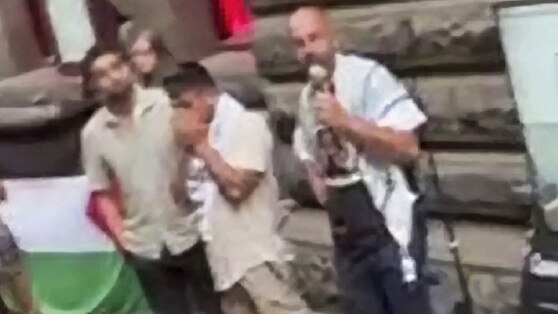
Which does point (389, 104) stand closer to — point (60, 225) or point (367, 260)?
point (367, 260)

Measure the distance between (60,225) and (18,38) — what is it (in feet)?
0.89

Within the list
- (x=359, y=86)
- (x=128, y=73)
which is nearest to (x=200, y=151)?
(x=128, y=73)

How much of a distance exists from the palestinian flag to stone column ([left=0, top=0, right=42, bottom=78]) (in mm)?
87

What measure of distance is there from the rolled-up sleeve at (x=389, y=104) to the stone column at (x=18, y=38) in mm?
544

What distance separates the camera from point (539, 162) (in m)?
1.04

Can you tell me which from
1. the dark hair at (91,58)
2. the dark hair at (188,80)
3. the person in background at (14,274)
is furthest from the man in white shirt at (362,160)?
the person in background at (14,274)

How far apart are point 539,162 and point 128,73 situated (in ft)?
1.89

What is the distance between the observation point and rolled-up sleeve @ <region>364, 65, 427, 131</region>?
1120mm

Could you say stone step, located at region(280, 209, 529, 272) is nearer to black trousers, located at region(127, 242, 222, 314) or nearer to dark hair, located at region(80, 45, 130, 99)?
black trousers, located at region(127, 242, 222, 314)

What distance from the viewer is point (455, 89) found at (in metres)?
1.08

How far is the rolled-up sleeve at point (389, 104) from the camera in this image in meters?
1.12

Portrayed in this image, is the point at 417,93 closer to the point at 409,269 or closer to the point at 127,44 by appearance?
the point at 409,269

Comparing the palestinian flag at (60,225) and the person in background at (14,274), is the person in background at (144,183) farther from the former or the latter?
the person in background at (14,274)

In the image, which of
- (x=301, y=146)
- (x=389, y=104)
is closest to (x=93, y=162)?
(x=301, y=146)
